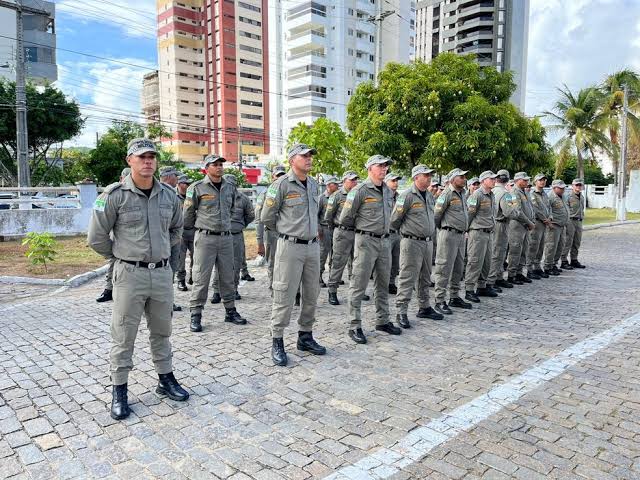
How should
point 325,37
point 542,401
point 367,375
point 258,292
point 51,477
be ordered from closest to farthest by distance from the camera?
point 51,477 < point 542,401 < point 367,375 < point 258,292 < point 325,37

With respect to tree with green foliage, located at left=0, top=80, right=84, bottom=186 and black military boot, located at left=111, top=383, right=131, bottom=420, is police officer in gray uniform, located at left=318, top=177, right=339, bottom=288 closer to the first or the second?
black military boot, located at left=111, top=383, right=131, bottom=420

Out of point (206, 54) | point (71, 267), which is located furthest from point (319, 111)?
point (71, 267)

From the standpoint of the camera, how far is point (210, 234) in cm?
595

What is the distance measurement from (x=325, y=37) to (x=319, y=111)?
340 inches

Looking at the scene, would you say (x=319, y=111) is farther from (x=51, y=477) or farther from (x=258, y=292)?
(x=51, y=477)

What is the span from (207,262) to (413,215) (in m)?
2.61

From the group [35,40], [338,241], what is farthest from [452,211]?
[35,40]

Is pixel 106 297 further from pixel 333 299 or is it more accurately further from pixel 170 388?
pixel 170 388

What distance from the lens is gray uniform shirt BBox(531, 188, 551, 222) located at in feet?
32.1

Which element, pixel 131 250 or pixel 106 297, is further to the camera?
pixel 106 297

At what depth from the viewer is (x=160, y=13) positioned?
224 feet

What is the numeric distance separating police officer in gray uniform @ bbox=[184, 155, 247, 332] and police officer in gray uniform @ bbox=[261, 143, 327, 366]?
3.73 ft

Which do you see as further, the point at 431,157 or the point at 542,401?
the point at 431,157

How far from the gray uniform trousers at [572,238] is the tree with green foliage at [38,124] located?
25.8 meters
